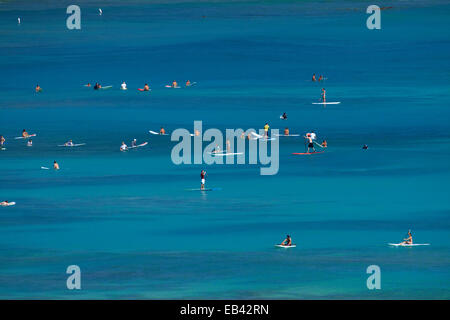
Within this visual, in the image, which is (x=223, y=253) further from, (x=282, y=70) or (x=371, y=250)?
(x=282, y=70)

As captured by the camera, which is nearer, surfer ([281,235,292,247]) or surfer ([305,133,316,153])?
surfer ([281,235,292,247])

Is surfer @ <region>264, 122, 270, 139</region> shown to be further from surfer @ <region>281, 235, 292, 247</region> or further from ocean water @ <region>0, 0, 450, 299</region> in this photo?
surfer @ <region>281, 235, 292, 247</region>

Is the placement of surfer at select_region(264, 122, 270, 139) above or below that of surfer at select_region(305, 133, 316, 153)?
above

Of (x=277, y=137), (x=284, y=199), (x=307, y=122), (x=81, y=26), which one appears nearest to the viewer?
(x=284, y=199)

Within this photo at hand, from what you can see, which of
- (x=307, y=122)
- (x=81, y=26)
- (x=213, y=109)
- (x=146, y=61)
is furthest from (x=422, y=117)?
(x=81, y=26)

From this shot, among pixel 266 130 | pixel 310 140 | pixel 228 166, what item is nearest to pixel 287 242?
pixel 228 166

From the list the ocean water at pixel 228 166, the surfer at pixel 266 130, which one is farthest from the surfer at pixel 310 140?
the surfer at pixel 266 130

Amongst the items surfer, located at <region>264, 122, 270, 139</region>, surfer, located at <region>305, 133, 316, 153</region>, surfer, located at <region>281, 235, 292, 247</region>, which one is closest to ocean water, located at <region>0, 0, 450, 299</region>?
surfer, located at <region>281, 235, 292, 247</region>

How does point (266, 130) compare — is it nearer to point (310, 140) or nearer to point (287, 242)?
point (310, 140)
